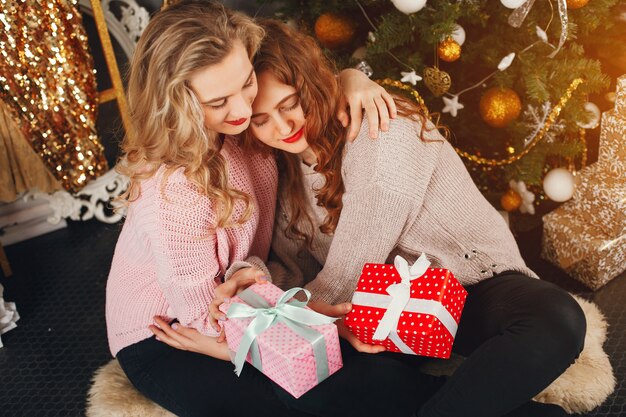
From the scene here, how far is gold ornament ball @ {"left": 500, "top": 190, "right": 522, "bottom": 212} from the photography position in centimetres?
224

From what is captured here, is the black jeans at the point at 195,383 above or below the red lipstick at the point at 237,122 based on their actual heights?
below

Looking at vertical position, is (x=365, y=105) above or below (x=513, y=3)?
below

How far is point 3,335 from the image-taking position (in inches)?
86.3

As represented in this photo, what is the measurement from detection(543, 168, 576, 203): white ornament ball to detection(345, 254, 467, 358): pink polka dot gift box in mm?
740

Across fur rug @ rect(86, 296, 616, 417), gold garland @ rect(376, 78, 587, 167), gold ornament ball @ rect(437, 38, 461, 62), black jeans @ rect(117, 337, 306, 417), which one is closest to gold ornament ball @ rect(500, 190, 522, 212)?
gold garland @ rect(376, 78, 587, 167)

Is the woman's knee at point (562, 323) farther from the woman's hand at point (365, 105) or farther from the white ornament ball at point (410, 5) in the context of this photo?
the white ornament ball at point (410, 5)

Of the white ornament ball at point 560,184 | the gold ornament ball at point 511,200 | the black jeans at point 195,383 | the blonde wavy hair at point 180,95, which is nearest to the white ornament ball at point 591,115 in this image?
the white ornament ball at point 560,184

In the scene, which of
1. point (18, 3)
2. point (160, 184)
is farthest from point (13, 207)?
point (160, 184)

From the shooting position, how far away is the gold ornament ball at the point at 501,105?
1.95m

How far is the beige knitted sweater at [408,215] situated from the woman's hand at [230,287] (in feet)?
0.63

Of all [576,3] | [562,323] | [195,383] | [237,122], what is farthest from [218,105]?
[576,3]

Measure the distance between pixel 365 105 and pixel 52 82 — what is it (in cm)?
126

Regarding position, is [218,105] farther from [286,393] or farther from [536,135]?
[536,135]

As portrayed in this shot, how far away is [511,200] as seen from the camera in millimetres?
2240
